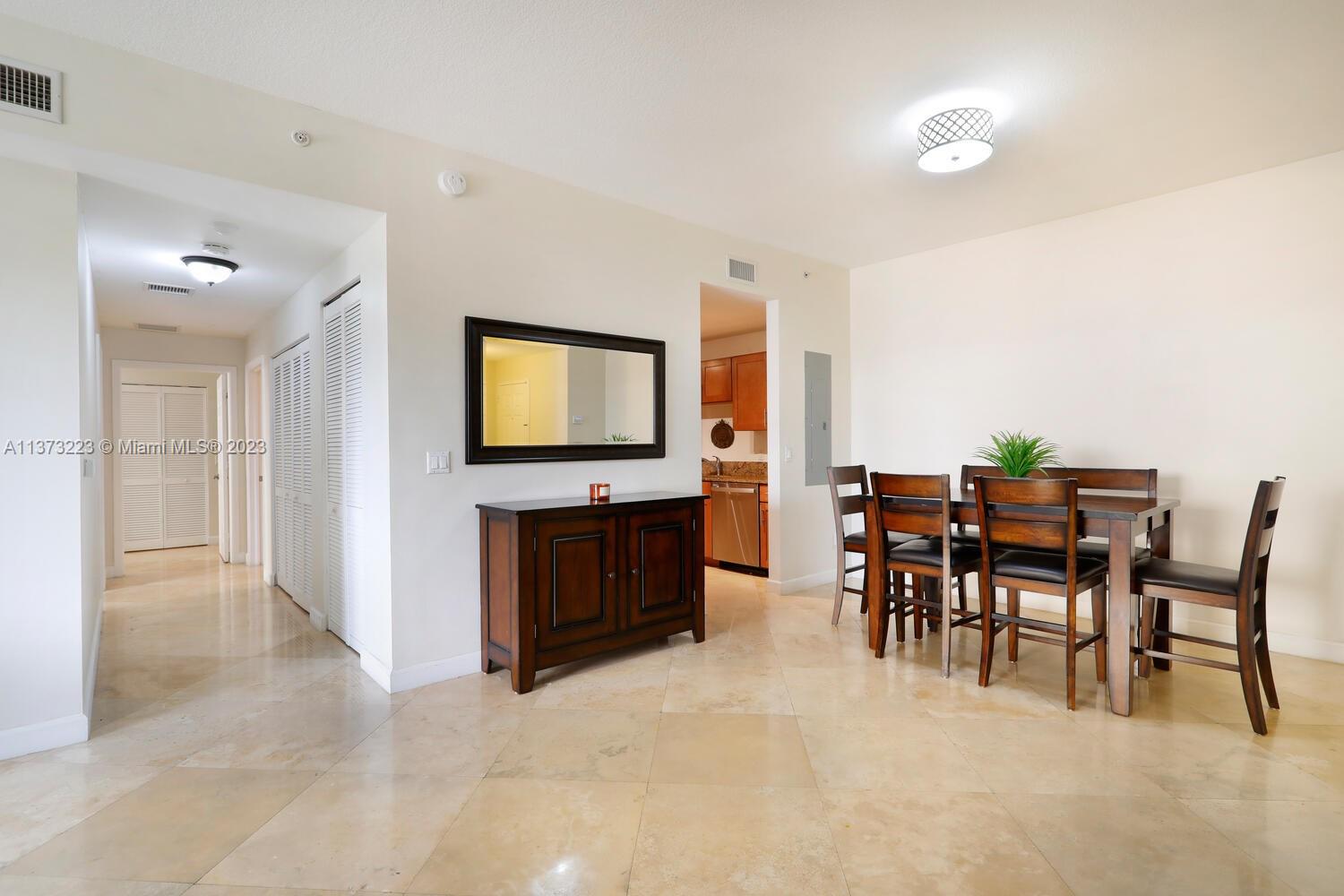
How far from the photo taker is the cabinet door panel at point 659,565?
3.36m

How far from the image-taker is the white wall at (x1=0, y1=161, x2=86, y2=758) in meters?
2.34

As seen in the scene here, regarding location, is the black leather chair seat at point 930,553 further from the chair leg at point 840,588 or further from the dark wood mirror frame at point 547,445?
the dark wood mirror frame at point 547,445

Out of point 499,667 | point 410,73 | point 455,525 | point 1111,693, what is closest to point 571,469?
point 455,525

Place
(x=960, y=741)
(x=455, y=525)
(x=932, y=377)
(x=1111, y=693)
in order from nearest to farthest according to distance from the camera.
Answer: (x=960, y=741) < (x=1111, y=693) < (x=455, y=525) < (x=932, y=377)

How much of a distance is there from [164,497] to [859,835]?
8.38m

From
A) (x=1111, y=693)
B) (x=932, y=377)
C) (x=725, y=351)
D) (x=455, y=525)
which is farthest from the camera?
(x=725, y=351)

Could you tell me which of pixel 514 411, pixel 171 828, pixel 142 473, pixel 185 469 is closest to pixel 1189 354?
pixel 514 411

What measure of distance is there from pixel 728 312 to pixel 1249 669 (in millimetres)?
3965

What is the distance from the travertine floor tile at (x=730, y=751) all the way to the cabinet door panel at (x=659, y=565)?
784mm

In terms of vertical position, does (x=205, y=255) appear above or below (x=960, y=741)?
above

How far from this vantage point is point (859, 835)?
1863mm

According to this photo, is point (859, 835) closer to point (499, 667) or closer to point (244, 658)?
point (499, 667)

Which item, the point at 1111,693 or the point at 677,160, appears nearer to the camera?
the point at 1111,693

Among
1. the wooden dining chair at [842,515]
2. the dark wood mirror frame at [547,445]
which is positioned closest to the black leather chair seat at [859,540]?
the wooden dining chair at [842,515]
